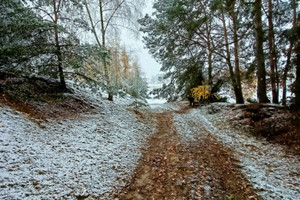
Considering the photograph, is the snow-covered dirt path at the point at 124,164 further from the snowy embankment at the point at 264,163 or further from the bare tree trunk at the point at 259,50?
the bare tree trunk at the point at 259,50

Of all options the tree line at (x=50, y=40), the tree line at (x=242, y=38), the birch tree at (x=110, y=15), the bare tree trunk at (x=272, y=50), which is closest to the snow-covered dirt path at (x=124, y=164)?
the tree line at (x=50, y=40)

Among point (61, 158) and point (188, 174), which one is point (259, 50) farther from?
point (61, 158)

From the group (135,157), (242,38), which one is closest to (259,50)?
(242,38)

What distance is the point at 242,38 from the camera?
28.5ft

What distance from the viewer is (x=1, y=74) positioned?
5629 mm

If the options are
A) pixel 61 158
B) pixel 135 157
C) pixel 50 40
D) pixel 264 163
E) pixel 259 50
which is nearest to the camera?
pixel 61 158

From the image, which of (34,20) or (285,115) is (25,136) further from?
(285,115)

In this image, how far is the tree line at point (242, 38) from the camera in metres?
6.03

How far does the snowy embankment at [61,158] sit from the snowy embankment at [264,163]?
2.76 m

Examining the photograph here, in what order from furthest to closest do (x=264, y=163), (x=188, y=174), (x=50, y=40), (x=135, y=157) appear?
(x=50, y=40) < (x=135, y=157) < (x=264, y=163) < (x=188, y=174)

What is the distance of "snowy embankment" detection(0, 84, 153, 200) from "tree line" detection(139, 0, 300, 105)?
5.93m

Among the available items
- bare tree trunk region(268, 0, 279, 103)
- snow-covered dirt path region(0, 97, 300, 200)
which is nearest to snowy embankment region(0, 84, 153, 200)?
snow-covered dirt path region(0, 97, 300, 200)

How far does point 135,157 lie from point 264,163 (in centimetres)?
336

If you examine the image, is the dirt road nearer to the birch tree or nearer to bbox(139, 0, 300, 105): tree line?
bbox(139, 0, 300, 105): tree line
